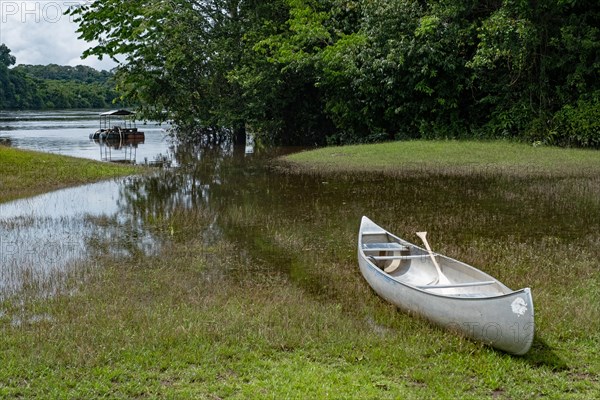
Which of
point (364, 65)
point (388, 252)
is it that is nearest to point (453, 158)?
point (364, 65)

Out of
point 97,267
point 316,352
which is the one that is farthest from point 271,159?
point 316,352

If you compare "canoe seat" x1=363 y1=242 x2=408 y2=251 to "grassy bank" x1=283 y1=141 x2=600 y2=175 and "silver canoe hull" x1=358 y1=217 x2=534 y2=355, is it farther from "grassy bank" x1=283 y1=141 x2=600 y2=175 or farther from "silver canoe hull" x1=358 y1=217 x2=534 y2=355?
"grassy bank" x1=283 y1=141 x2=600 y2=175

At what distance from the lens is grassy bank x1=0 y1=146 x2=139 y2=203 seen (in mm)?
16703

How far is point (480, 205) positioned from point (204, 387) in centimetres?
984

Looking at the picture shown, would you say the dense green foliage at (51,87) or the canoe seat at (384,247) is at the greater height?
the dense green foliage at (51,87)

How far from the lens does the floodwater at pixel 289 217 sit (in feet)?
33.1

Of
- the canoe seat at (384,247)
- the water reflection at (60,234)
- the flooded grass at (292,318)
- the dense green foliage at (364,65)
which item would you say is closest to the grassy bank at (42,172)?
the water reflection at (60,234)

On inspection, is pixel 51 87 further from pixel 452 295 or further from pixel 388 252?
pixel 452 295

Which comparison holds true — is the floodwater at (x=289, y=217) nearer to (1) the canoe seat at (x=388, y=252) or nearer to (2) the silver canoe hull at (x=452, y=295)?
(1) the canoe seat at (x=388, y=252)

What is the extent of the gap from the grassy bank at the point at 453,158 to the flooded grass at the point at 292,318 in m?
5.60

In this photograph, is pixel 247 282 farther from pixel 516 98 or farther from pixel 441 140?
pixel 516 98

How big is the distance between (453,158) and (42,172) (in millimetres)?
13715

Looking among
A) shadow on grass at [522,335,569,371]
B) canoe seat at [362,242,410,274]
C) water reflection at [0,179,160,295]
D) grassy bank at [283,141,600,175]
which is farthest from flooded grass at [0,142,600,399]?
grassy bank at [283,141,600,175]

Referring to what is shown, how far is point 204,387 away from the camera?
5336mm
